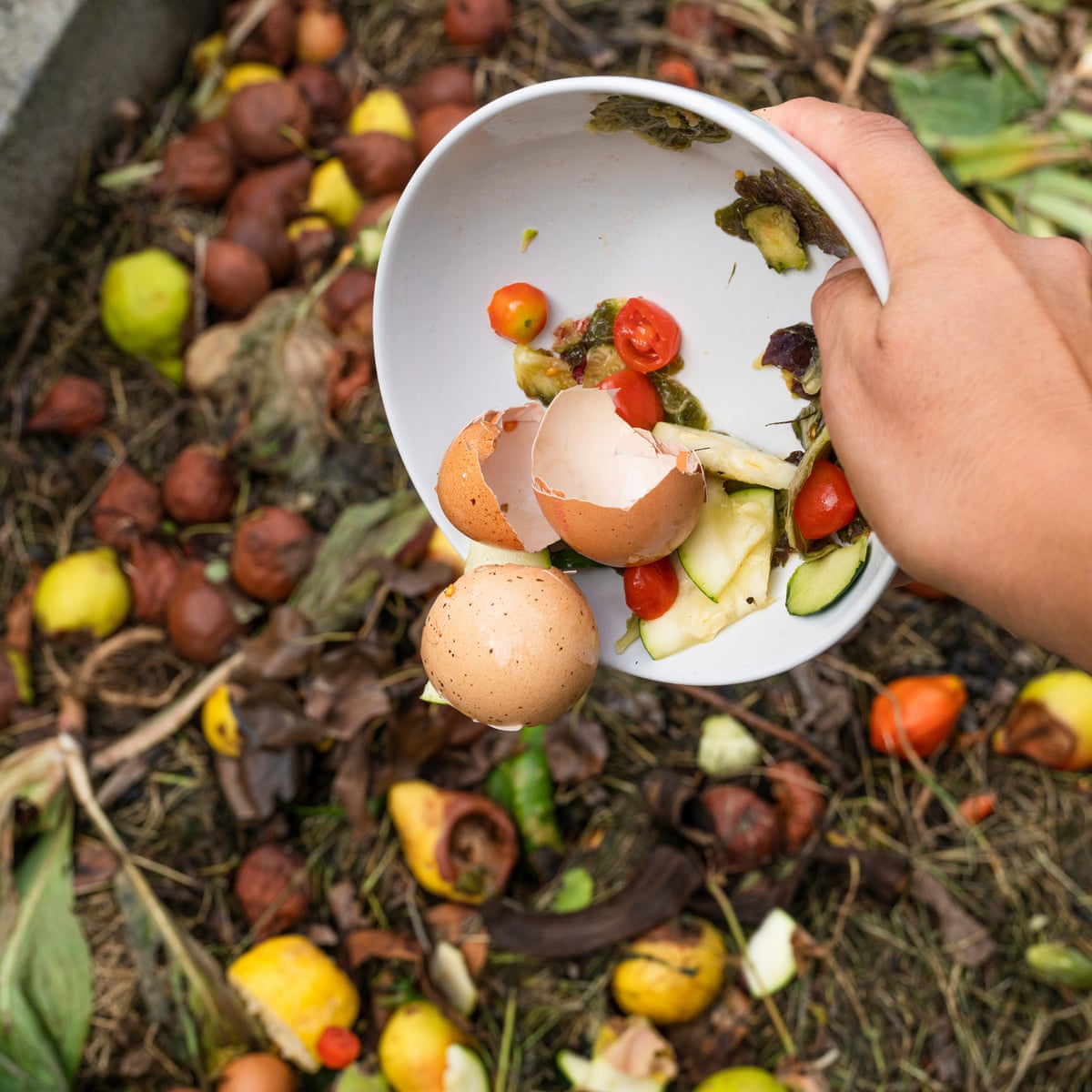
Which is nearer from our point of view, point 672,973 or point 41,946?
point 672,973

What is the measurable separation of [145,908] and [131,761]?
350 mm

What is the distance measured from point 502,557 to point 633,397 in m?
0.30

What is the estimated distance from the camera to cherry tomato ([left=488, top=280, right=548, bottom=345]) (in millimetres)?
1357

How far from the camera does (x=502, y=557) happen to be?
1.40m

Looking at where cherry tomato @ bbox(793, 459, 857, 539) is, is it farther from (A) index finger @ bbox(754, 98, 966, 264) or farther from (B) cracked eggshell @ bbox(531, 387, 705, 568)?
(A) index finger @ bbox(754, 98, 966, 264)

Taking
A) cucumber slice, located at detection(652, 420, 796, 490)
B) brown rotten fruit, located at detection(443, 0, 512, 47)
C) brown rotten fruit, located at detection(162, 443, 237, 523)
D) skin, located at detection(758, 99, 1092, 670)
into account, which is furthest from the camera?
brown rotten fruit, located at detection(443, 0, 512, 47)

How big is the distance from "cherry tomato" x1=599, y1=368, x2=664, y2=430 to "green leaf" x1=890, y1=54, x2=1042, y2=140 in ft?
5.66

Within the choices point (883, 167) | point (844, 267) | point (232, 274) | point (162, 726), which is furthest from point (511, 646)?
point (232, 274)

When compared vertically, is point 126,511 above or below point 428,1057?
above

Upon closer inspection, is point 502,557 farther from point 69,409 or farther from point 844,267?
point 69,409

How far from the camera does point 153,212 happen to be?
9.00 ft

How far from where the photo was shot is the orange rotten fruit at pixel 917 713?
2.16 m

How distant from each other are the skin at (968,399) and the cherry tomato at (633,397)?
1.10 feet

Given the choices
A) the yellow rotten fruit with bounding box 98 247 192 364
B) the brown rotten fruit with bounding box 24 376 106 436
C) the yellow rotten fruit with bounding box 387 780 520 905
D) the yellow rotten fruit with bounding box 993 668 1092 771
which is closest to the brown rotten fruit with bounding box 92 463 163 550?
the brown rotten fruit with bounding box 24 376 106 436
